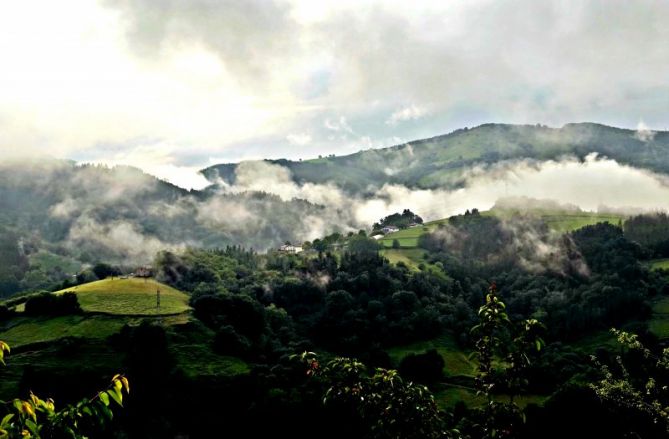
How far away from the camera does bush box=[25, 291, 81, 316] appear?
Result: 480ft

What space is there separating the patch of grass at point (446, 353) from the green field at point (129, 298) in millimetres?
A: 62513

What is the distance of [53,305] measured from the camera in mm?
147500

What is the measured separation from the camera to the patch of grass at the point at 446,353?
5716 inches

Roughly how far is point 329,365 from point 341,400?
1709mm

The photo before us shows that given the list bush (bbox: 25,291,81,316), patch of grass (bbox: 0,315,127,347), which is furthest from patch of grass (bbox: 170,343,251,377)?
bush (bbox: 25,291,81,316)

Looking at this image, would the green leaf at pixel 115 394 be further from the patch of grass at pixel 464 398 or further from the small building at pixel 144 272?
the small building at pixel 144 272

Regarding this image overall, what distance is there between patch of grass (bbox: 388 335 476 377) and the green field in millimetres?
62513

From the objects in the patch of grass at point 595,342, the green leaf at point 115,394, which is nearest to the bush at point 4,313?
the green leaf at point 115,394

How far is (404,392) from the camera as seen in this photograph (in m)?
19.7

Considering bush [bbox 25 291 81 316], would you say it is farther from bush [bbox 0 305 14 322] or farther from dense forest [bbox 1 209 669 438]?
bush [bbox 0 305 14 322]

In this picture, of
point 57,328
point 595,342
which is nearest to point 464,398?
point 595,342

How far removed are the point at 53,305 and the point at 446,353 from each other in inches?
4345

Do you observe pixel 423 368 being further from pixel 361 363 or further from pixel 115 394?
pixel 115 394

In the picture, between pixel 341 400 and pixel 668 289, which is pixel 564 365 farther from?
pixel 341 400
